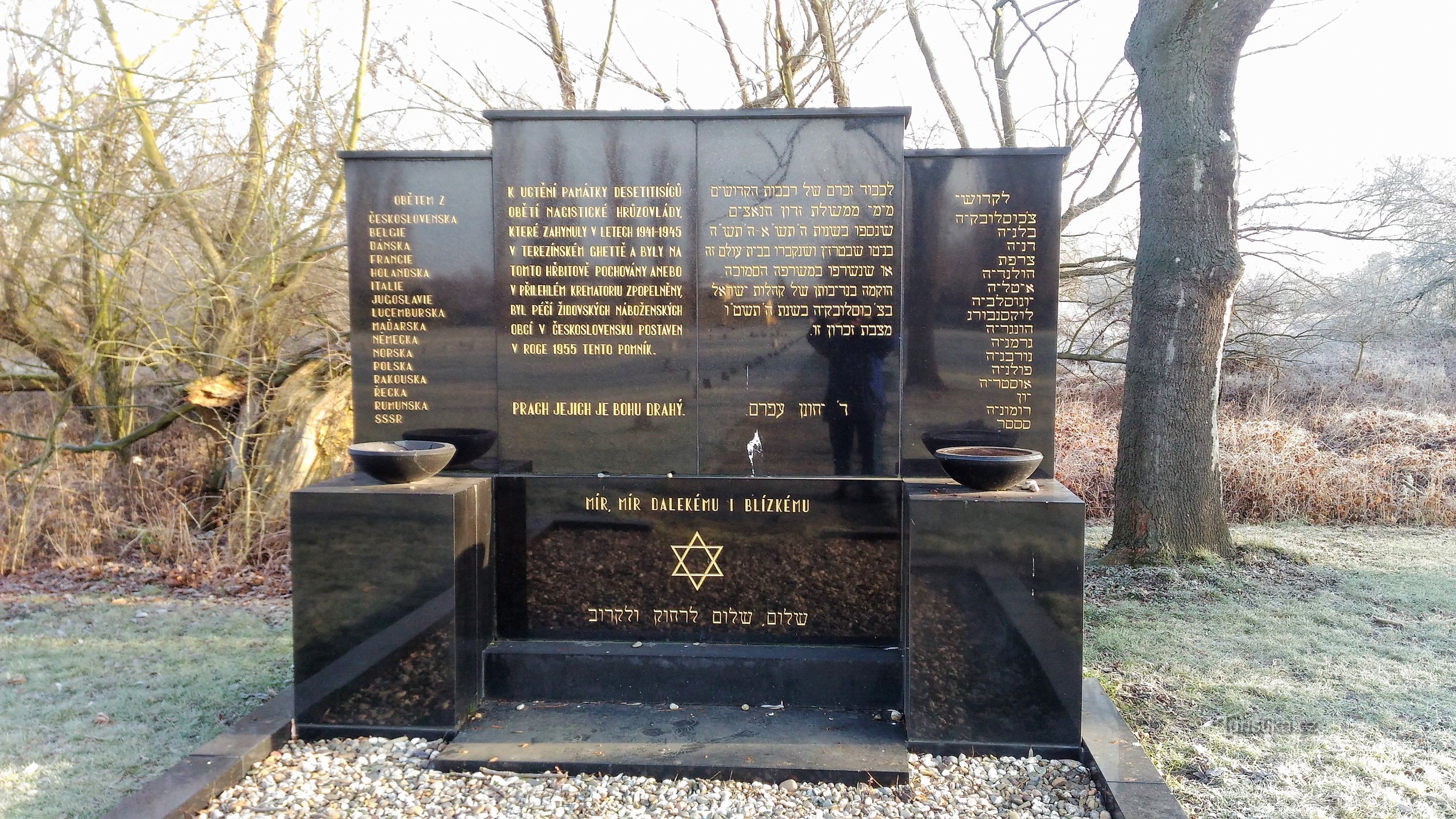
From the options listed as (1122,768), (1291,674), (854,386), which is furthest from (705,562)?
(1291,674)

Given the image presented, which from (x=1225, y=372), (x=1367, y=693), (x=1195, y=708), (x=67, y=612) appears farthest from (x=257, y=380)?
(x=1225, y=372)

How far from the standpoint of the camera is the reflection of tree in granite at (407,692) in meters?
3.67

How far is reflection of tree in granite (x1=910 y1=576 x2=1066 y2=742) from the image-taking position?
11.4 ft

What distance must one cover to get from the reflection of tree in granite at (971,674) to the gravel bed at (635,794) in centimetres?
14

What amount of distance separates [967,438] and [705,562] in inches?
57.5

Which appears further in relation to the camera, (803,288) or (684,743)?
(803,288)

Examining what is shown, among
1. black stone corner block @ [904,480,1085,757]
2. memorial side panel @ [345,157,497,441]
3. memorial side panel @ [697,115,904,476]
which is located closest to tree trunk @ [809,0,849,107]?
memorial side panel @ [697,115,904,476]

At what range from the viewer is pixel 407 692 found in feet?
12.1

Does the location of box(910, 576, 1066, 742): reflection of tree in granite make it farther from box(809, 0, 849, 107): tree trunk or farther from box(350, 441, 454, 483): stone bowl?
box(809, 0, 849, 107): tree trunk

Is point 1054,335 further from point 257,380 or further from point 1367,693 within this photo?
point 257,380

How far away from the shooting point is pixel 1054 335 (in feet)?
13.2

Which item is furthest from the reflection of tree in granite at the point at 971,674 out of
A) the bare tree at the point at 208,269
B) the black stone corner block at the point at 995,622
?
the bare tree at the point at 208,269

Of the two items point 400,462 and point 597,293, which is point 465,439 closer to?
point 400,462

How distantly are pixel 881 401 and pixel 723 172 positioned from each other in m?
1.40
